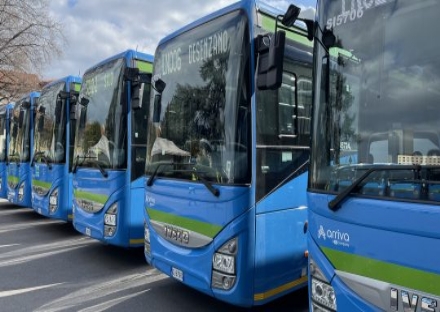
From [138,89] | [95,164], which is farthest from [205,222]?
[95,164]

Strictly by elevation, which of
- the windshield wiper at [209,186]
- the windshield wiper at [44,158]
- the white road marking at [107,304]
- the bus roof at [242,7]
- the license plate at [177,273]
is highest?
the bus roof at [242,7]

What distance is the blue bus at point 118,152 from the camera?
5.99 m

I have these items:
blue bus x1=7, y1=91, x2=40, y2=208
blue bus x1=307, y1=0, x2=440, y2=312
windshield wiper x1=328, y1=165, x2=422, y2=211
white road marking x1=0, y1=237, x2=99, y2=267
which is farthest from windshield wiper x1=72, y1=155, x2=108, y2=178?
windshield wiper x1=328, y1=165, x2=422, y2=211

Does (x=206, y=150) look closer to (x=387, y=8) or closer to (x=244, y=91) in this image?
(x=244, y=91)

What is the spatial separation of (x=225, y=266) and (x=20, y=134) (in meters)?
8.90

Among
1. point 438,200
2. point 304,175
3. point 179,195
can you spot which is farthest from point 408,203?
point 179,195

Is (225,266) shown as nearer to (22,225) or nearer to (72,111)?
(72,111)

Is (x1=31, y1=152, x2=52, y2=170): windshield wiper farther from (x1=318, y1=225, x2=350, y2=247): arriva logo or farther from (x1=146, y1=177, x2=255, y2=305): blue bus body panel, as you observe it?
(x1=318, y1=225, x2=350, y2=247): arriva logo

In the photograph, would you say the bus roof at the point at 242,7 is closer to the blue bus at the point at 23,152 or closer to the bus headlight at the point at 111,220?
the bus headlight at the point at 111,220

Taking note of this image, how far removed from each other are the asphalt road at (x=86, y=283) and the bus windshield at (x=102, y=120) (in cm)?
159

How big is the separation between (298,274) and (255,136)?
149 cm

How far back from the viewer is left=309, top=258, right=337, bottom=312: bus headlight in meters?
2.74

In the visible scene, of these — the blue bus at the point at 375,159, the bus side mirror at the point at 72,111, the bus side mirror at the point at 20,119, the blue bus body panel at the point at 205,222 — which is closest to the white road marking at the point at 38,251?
the bus side mirror at the point at 72,111

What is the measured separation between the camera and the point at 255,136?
381 cm
